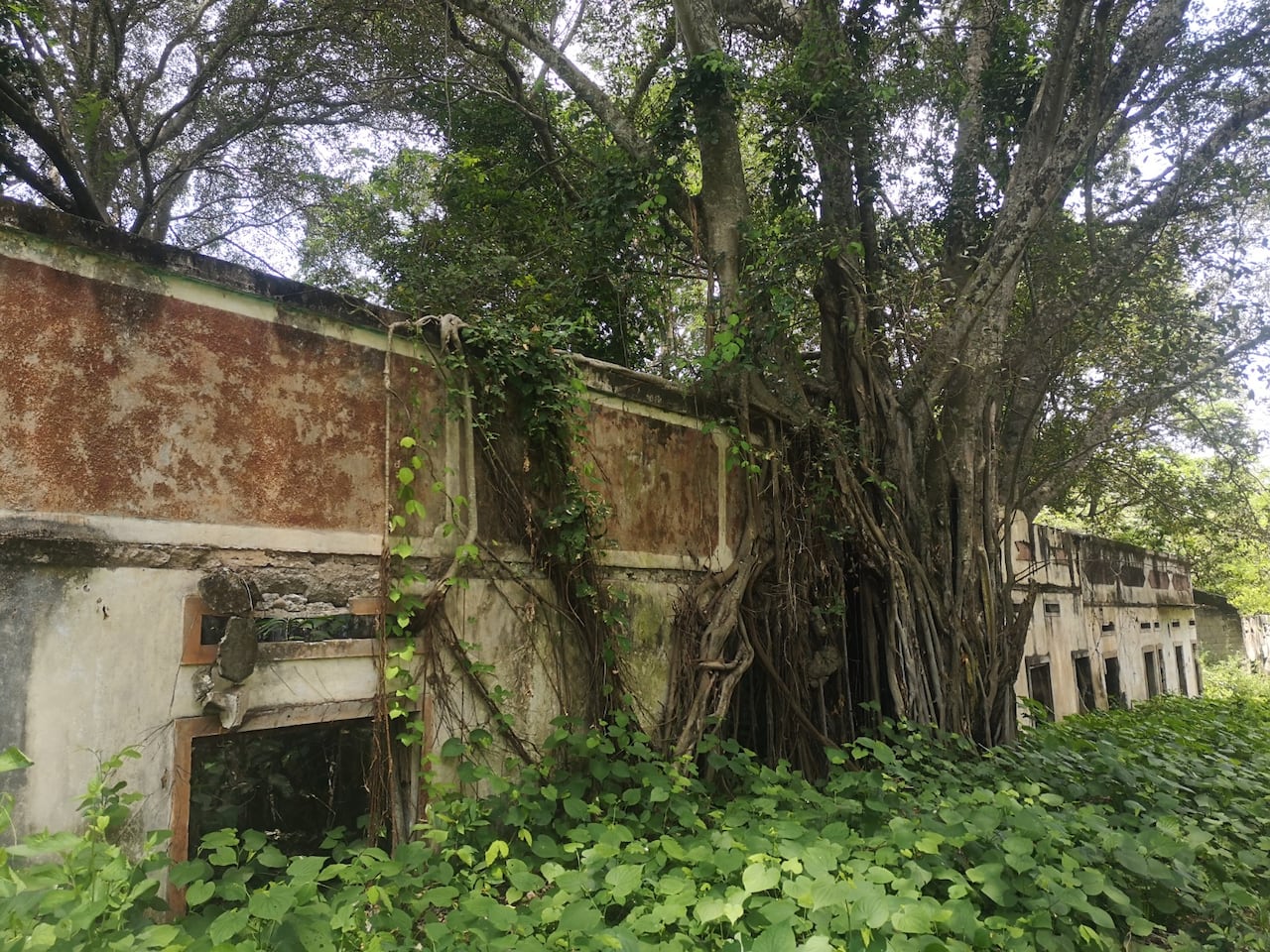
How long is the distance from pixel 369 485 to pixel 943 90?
5.11m

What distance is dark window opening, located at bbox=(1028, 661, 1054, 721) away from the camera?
8680 millimetres

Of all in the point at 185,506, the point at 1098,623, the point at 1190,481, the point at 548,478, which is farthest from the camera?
the point at 1098,623

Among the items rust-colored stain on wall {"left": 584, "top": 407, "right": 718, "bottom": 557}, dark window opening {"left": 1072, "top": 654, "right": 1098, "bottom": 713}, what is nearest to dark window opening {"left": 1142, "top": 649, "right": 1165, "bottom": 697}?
dark window opening {"left": 1072, "top": 654, "right": 1098, "bottom": 713}

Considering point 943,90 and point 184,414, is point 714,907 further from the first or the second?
point 943,90

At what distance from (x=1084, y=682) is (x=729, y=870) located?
9.56 meters

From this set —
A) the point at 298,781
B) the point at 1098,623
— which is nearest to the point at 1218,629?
the point at 1098,623

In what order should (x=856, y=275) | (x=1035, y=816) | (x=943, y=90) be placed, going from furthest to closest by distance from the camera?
(x=943, y=90) → (x=856, y=275) → (x=1035, y=816)

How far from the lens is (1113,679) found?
11.6 m

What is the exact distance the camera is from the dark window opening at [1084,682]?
401 inches

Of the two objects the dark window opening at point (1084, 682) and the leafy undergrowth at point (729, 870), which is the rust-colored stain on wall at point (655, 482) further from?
the dark window opening at point (1084, 682)

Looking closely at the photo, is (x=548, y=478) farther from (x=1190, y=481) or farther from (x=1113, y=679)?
(x=1113, y=679)

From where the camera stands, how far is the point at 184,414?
107 inches

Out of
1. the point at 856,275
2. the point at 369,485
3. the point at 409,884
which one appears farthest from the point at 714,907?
the point at 856,275

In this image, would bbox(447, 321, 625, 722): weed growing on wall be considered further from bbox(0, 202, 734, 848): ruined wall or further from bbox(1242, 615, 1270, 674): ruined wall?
bbox(1242, 615, 1270, 674): ruined wall
